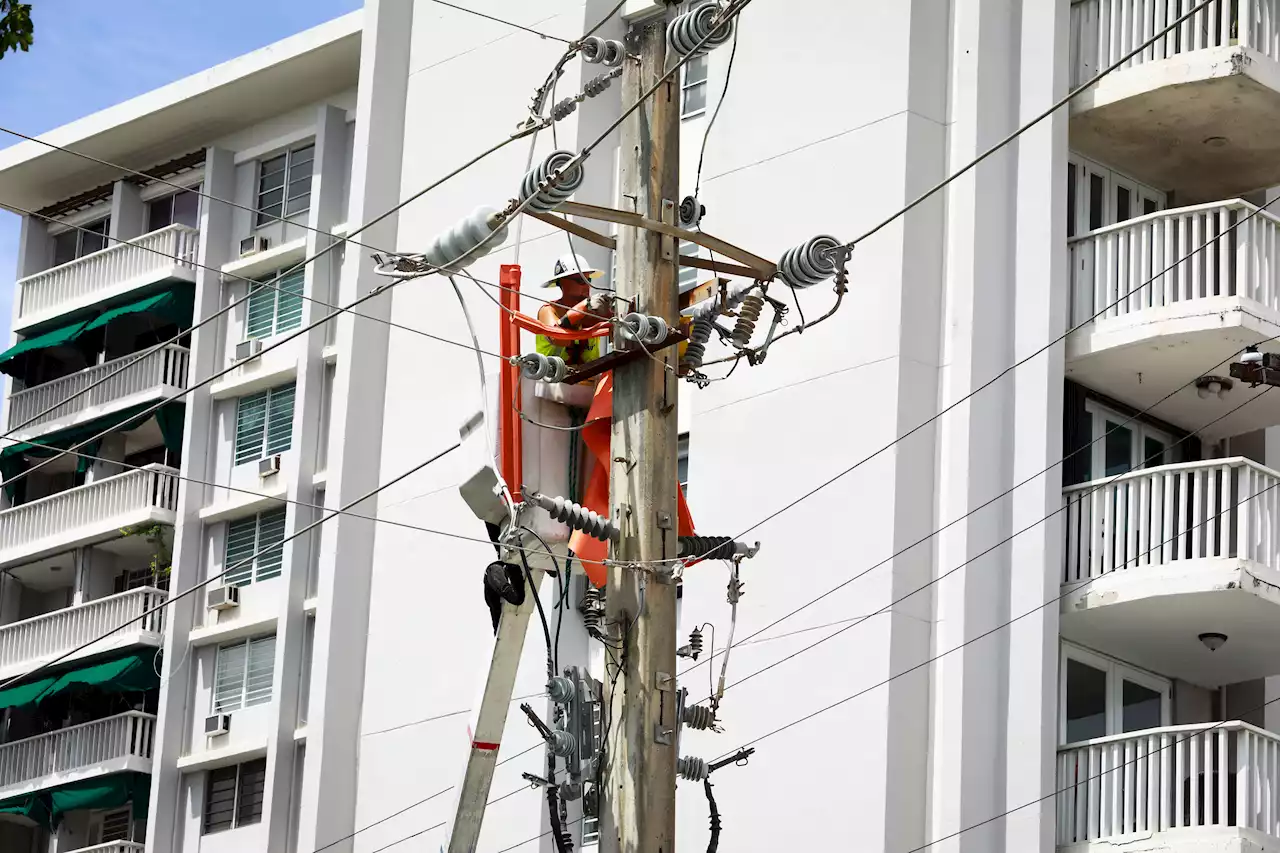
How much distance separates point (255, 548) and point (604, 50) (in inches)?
960

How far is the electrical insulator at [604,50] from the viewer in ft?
60.8

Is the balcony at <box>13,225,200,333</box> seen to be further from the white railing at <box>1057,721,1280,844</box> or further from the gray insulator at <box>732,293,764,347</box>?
the gray insulator at <box>732,293,764,347</box>

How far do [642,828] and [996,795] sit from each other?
32.7ft

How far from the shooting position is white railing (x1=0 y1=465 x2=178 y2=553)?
43375mm

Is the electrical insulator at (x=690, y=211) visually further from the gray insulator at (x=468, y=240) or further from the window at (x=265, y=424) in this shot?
the window at (x=265, y=424)

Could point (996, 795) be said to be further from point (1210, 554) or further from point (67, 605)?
point (67, 605)

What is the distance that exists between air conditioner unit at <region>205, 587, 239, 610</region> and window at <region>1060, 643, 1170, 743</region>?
18.6m

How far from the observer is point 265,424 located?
4225cm

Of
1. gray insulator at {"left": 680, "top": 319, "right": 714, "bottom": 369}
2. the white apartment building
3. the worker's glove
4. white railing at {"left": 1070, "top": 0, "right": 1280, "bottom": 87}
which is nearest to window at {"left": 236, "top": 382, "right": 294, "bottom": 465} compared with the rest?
the white apartment building

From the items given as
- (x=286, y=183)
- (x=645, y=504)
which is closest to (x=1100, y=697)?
(x=645, y=504)

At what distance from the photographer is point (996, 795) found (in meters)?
25.8

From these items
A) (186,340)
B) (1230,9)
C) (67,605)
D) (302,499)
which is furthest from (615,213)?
(67,605)

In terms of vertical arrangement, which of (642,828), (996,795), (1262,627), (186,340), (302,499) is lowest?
(642,828)

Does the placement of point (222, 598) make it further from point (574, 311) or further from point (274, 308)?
point (574, 311)
